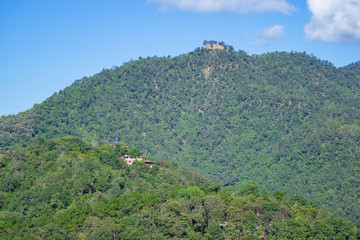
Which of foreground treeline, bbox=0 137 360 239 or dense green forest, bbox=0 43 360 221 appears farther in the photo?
dense green forest, bbox=0 43 360 221

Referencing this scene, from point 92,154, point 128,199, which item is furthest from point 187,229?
point 92,154

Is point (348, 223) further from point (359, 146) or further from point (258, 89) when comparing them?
point (258, 89)

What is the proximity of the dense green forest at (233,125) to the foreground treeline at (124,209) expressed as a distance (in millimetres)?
41620

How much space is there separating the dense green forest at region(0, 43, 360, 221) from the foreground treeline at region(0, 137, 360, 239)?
4162cm

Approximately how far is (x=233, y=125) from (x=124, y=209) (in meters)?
106

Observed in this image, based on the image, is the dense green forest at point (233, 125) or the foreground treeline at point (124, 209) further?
the dense green forest at point (233, 125)

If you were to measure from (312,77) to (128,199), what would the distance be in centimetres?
12699

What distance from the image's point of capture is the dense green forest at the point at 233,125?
146500mm

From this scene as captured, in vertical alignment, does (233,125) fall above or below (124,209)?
above

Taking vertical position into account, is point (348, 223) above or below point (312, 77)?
below

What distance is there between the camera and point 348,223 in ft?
259

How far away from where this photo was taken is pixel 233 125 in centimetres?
18412

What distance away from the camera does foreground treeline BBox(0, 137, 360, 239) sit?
74.4 meters

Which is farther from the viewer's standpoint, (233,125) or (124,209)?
(233,125)
